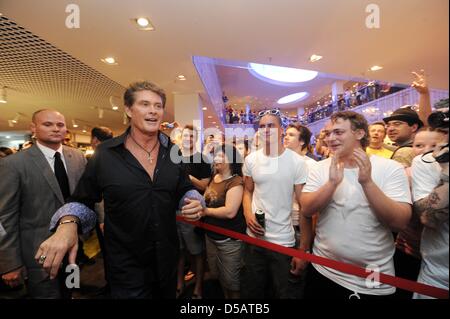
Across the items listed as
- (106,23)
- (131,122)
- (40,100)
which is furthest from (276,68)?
(40,100)

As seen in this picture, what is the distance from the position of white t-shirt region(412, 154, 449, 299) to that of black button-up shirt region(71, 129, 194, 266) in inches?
43.1

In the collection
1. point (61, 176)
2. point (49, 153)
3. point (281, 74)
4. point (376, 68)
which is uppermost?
point (281, 74)

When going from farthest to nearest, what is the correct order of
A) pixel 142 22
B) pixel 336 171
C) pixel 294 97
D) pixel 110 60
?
1. pixel 110 60
2. pixel 142 22
3. pixel 294 97
4. pixel 336 171

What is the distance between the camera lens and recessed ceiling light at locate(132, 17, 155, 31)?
88.6 inches

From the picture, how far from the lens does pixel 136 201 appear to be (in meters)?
1.03

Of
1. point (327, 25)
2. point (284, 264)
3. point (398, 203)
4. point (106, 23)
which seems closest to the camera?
point (398, 203)

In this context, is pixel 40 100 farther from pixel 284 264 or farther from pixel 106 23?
pixel 284 264

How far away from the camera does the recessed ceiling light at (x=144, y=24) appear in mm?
2250

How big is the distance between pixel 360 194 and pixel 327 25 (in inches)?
79.9

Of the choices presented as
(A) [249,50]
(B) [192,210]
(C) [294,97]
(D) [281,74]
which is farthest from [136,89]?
(A) [249,50]

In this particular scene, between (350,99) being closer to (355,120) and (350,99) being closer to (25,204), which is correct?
(355,120)

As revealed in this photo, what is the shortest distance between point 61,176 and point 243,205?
4.75ft

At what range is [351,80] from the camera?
1.19m

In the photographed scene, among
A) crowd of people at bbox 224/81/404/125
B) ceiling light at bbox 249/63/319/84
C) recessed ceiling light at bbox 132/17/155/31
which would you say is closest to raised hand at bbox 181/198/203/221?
crowd of people at bbox 224/81/404/125
